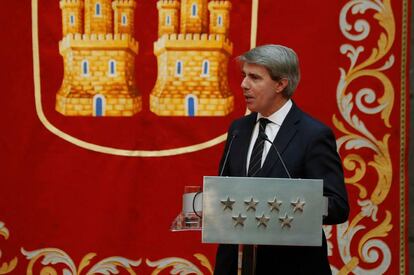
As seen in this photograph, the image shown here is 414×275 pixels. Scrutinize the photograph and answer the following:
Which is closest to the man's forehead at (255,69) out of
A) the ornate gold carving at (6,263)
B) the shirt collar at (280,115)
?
the shirt collar at (280,115)

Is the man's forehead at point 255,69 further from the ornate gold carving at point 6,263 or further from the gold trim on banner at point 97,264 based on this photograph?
the ornate gold carving at point 6,263

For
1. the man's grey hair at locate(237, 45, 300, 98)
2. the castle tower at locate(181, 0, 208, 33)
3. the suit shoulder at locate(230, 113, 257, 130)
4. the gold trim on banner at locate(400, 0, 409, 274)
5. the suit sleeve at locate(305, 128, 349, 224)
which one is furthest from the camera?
the castle tower at locate(181, 0, 208, 33)

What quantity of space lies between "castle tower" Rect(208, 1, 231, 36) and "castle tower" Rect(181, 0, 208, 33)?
3 centimetres

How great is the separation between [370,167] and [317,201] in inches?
72.3

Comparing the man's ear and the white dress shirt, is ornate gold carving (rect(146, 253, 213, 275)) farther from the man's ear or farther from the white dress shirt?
the man's ear

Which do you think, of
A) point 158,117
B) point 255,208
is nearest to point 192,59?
point 158,117

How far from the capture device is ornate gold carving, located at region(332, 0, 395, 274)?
4195mm

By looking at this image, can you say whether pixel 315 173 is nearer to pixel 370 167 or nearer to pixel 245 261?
pixel 245 261

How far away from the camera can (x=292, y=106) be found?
2.82 metres

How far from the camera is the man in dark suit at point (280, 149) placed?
8.69 ft

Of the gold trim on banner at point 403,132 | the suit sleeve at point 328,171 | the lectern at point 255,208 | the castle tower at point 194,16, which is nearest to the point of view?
the lectern at point 255,208

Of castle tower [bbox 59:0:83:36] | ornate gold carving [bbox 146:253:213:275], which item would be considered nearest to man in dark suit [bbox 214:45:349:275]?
ornate gold carving [bbox 146:253:213:275]

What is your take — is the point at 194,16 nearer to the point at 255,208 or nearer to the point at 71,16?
the point at 71,16

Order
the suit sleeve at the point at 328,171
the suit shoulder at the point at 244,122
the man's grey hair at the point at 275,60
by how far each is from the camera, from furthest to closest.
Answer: the suit shoulder at the point at 244,122 < the man's grey hair at the point at 275,60 < the suit sleeve at the point at 328,171
